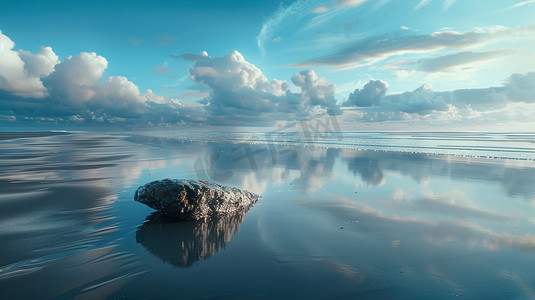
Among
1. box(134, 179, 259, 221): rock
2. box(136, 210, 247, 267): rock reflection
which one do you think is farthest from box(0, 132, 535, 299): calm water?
box(134, 179, 259, 221): rock

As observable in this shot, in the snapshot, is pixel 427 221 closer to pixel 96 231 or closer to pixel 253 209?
pixel 253 209

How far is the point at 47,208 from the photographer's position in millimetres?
8594

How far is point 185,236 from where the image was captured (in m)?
6.56

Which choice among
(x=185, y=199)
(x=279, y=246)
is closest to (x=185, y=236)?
(x=185, y=199)

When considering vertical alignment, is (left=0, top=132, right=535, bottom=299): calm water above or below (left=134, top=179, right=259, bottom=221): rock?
below

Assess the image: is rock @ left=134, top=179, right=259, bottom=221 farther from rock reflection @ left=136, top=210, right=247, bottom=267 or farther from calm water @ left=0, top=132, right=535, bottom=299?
calm water @ left=0, top=132, right=535, bottom=299

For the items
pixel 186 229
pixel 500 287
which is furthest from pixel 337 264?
pixel 186 229

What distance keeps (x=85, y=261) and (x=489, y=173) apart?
839 inches

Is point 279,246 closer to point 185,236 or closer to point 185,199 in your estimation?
→ point 185,236

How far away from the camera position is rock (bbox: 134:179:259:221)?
24.1 feet

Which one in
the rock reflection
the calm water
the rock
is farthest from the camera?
the rock

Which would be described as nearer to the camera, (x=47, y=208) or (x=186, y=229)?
(x=186, y=229)

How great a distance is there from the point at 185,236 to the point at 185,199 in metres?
1.18

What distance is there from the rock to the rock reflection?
253 millimetres
